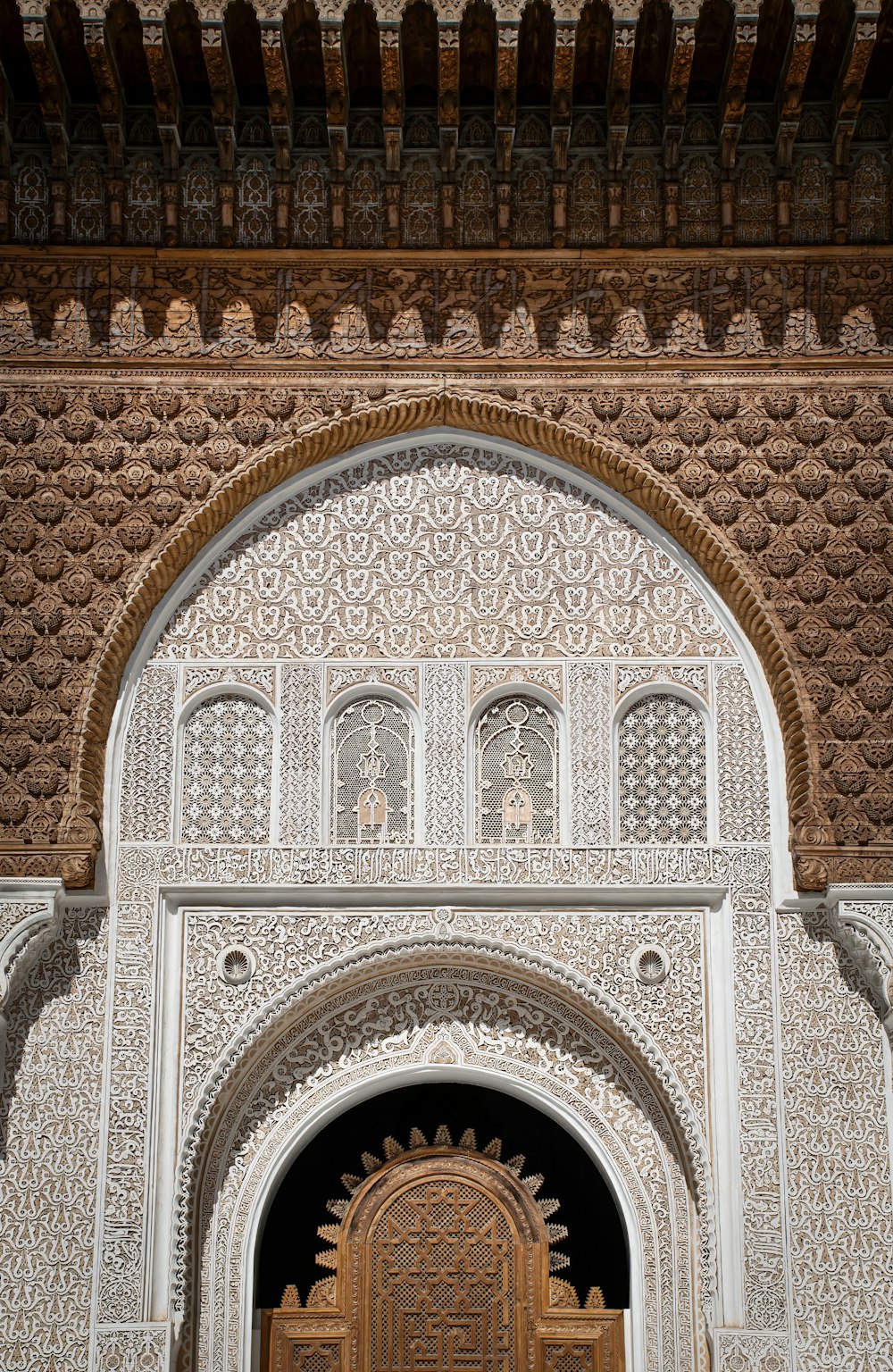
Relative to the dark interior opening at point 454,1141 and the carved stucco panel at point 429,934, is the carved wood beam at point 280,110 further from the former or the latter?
the dark interior opening at point 454,1141

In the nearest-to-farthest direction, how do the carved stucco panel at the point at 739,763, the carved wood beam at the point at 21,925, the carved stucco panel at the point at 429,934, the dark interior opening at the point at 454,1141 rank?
the carved wood beam at the point at 21,925 < the carved stucco panel at the point at 429,934 < the carved stucco panel at the point at 739,763 < the dark interior opening at the point at 454,1141

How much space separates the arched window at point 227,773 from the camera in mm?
4793

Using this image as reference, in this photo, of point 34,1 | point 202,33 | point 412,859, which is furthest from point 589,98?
point 412,859

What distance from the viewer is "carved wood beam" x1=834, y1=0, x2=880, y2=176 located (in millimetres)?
4781

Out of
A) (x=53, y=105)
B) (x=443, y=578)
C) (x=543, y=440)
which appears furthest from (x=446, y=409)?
(x=53, y=105)

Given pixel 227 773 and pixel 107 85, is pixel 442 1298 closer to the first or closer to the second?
pixel 227 773

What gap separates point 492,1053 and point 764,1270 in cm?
91

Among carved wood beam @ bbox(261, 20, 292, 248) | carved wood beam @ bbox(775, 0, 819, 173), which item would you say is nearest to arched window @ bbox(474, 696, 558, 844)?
carved wood beam @ bbox(261, 20, 292, 248)

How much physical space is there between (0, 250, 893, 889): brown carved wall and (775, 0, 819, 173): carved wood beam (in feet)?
1.10

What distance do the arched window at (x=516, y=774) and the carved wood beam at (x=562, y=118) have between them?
4.68ft

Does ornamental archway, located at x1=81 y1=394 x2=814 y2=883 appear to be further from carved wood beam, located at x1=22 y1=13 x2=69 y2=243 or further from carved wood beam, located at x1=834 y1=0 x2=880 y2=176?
carved wood beam, located at x1=834 y1=0 x2=880 y2=176

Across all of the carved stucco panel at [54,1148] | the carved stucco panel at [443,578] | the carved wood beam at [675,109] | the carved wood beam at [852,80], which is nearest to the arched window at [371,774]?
the carved stucco panel at [443,578]

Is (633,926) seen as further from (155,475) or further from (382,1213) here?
(155,475)

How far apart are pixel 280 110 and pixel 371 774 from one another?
1.96 meters
